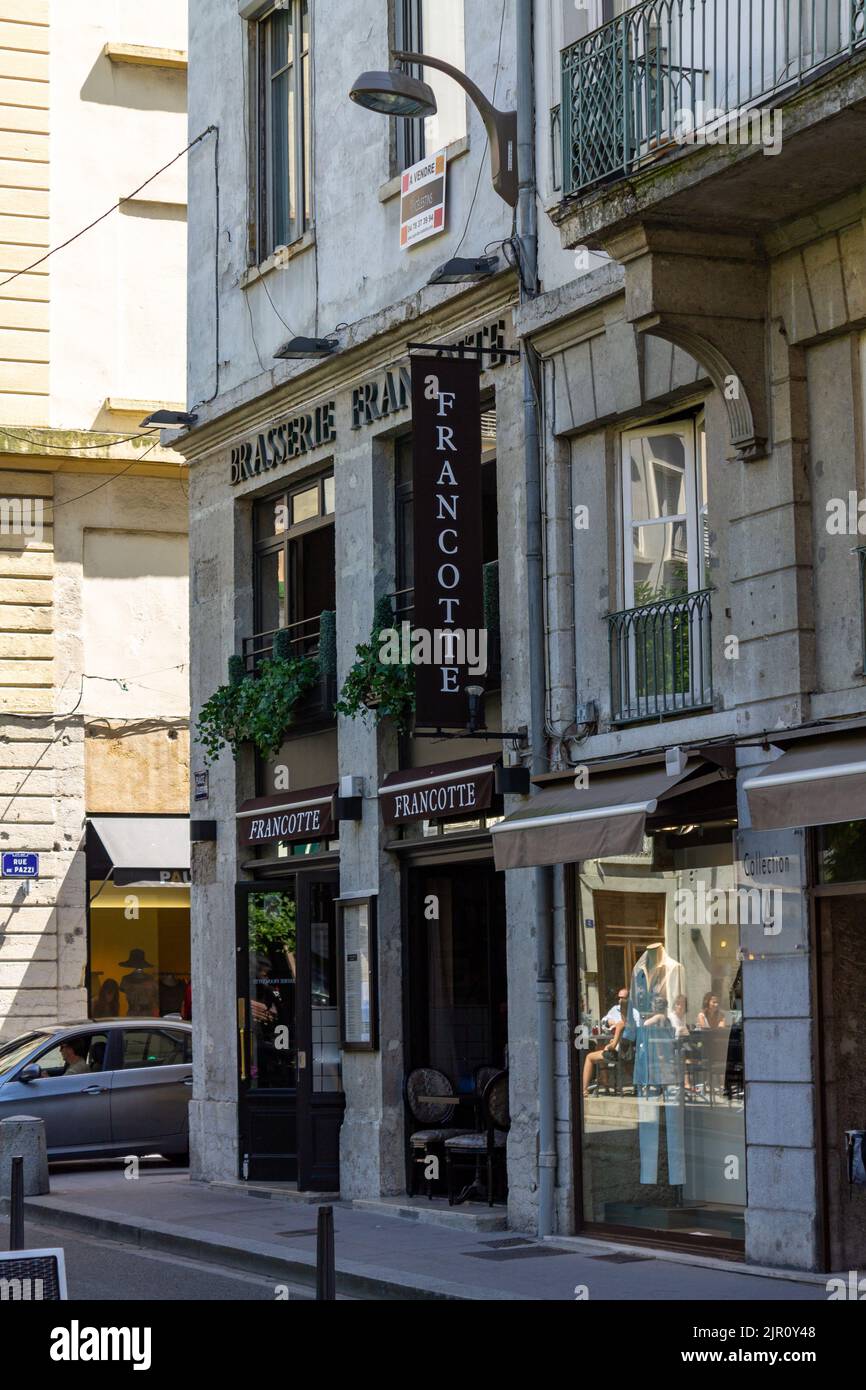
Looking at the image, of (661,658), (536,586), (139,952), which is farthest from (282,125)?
(139,952)

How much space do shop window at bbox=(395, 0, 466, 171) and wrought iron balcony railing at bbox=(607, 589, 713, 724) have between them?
4.70 meters

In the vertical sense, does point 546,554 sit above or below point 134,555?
below

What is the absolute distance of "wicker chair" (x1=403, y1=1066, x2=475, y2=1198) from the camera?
16.8 m

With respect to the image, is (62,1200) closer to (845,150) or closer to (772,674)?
(772,674)

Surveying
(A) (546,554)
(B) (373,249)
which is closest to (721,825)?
(A) (546,554)

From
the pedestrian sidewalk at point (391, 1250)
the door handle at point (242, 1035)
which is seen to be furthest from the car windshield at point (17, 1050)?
the door handle at point (242, 1035)

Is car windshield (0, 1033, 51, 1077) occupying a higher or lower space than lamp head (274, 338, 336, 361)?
lower

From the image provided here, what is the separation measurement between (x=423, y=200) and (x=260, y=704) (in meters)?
4.62

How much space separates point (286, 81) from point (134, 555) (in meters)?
10.4

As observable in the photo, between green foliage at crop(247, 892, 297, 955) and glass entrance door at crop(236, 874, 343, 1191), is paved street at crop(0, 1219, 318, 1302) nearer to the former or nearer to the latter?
glass entrance door at crop(236, 874, 343, 1191)

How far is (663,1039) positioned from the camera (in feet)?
46.9

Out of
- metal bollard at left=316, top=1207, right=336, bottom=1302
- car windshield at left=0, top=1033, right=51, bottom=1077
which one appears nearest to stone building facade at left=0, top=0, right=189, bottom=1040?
car windshield at left=0, top=1033, right=51, bottom=1077

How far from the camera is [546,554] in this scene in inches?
607

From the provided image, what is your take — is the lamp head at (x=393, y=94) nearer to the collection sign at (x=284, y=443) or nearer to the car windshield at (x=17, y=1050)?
the collection sign at (x=284, y=443)
